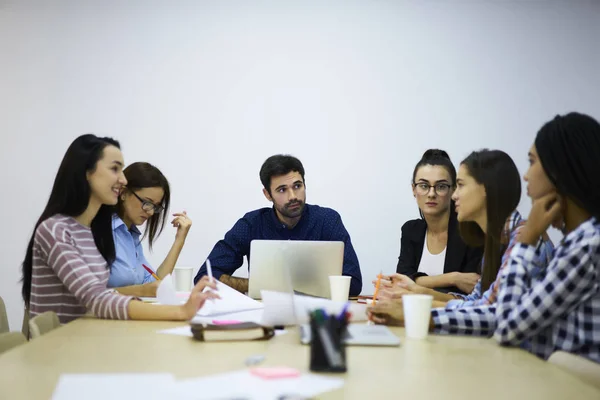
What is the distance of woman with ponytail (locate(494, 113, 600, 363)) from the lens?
1594 mm

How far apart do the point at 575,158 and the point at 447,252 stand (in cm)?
161

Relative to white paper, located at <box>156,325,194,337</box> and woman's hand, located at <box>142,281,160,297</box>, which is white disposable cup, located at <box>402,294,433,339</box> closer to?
white paper, located at <box>156,325,194,337</box>

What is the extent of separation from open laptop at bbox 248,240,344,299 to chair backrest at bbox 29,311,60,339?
831 millimetres

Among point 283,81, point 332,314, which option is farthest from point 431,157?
point 332,314

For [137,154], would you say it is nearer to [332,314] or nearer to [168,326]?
[168,326]

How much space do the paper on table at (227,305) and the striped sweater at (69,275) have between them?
10.6 inches

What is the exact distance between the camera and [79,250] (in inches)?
89.4

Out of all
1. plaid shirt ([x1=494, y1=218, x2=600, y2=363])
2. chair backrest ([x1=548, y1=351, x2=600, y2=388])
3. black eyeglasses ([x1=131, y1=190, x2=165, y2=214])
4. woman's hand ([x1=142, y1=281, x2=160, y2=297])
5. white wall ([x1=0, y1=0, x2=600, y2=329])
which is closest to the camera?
chair backrest ([x1=548, y1=351, x2=600, y2=388])

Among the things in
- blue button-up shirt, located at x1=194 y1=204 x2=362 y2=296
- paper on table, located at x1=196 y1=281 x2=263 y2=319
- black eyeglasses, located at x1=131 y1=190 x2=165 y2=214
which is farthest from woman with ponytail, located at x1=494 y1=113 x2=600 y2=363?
black eyeglasses, located at x1=131 y1=190 x2=165 y2=214

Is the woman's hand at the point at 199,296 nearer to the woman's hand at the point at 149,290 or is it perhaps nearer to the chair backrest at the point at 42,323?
the chair backrest at the point at 42,323

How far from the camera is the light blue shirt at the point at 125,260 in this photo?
2.97 metres

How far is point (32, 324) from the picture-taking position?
5.99ft

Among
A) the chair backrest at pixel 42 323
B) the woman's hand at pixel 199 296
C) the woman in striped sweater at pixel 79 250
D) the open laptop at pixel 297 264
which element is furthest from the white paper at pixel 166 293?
the open laptop at pixel 297 264

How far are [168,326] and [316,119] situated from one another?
288 cm
